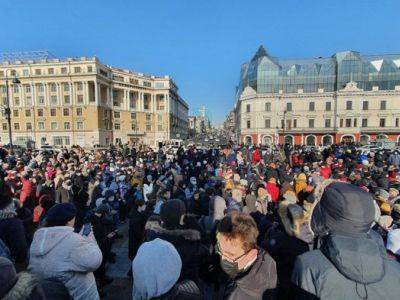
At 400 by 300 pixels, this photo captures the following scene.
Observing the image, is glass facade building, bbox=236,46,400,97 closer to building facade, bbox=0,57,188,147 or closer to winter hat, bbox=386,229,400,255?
building facade, bbox=0,57,188,147

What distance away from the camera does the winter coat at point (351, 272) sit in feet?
4.49

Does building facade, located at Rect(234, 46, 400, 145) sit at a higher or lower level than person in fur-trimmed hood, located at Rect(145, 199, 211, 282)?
higher

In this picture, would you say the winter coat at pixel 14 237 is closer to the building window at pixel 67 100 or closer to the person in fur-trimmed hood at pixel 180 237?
the person in fur-trimmed hood at pixel 180 237

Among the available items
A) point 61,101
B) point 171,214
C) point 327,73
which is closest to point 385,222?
point 171,214

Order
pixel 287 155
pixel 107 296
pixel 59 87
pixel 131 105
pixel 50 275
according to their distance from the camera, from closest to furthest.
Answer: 1. pixel 50 275
2. pixel 107 296
3. pixel 287 155
4. pixel 59 87
5. pixel 131 105

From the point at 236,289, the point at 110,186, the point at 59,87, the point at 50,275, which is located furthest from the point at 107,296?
the point at 59,87

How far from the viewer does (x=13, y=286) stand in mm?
1463

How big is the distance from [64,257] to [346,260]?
221cm

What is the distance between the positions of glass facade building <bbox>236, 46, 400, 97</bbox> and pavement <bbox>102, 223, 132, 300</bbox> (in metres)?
51.5

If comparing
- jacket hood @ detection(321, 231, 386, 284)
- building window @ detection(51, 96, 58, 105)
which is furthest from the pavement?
building window @ detection(51, 96, 58, 105)

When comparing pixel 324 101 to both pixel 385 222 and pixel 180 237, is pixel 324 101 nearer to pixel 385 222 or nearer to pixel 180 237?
pixel 385 222

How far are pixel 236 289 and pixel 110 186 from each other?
789 centimetres

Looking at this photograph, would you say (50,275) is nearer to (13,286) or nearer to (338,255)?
(13,286)

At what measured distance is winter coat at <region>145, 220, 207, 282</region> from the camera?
104 inches
